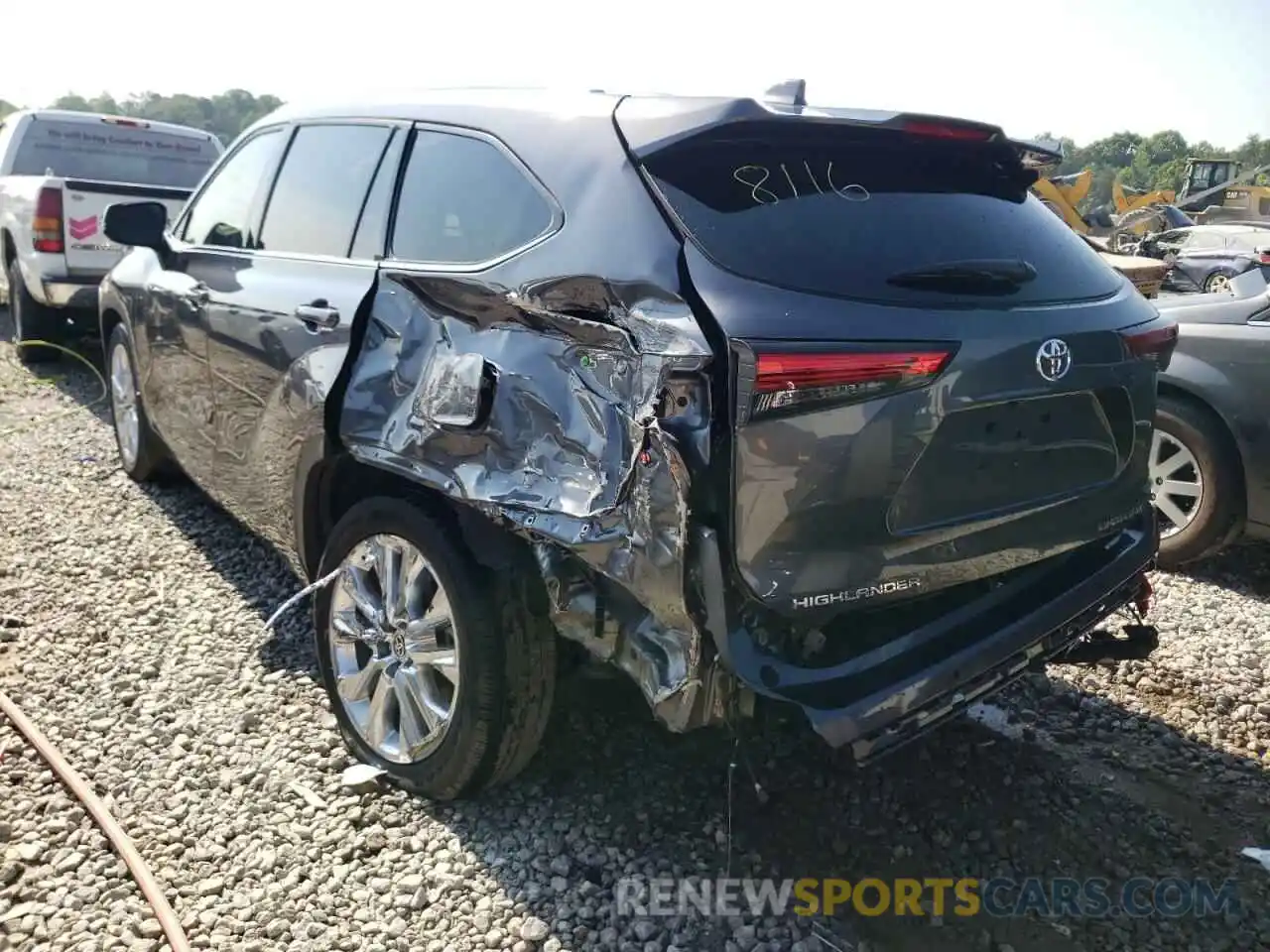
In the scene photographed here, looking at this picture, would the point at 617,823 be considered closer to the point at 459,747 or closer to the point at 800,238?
the point at 459,747

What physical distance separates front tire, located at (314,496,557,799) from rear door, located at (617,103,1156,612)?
2.75ft

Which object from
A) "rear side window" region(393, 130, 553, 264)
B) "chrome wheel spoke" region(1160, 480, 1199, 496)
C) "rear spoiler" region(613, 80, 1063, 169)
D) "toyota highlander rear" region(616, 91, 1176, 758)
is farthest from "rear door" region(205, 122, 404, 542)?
"chrome wheel spoke" region(1160, 480, 1199, 496)

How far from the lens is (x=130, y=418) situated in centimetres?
551

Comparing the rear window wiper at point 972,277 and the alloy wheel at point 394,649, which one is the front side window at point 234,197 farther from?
the rear window wiper at point 972,277

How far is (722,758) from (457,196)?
184 cm

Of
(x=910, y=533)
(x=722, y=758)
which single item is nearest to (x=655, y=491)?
(x=910, y=533)

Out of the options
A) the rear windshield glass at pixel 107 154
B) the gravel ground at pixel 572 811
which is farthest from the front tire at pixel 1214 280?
the rear windshield glass at pixel 107 154

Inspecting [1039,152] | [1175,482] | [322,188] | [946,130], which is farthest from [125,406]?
[1175,482]

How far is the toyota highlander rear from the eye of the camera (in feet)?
6.89

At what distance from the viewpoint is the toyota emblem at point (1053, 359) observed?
93.3 inches

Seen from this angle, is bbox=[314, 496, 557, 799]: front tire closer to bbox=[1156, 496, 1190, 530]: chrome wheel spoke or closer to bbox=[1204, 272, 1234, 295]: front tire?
bbox=[1156, 496, 1190, 530]: chrome wheel spoke

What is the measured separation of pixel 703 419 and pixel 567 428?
395 millimetres

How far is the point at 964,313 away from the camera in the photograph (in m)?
2.28

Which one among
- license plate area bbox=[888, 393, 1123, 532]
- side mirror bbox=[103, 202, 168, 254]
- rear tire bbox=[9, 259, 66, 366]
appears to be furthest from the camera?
rear tire bbox=[9, 259, 66, 366]
